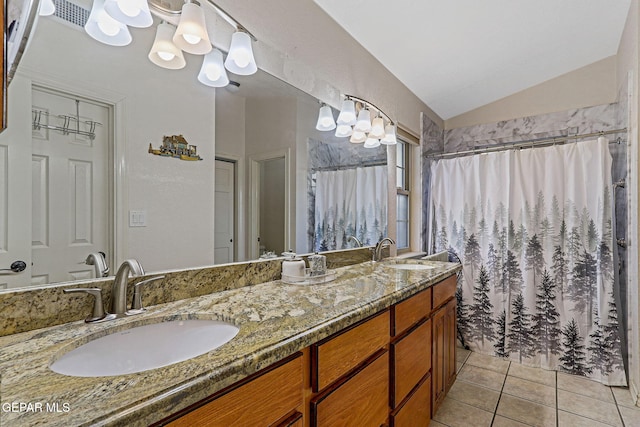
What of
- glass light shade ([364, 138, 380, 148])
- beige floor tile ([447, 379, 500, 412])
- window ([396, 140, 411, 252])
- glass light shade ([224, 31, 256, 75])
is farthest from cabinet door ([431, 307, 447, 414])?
glass light shade ([224, 31, 256, 75])

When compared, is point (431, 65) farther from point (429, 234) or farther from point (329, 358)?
point (329, 358)

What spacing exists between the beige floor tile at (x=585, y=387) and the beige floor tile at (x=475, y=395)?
1.85 feet

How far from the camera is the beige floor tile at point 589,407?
1896 millimetres

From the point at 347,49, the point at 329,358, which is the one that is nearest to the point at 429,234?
the point at 347,49

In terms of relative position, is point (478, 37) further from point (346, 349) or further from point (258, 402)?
point (258, 402)

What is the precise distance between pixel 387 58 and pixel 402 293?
1848 millimetres

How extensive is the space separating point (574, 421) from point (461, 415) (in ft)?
2.13

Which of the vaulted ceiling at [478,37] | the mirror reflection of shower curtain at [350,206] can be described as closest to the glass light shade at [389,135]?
the mirror reflection of shower curtain at [350,206]

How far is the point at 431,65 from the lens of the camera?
256 cm

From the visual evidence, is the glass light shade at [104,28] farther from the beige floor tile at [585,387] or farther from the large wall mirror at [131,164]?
the beige floor tile at [585,387]

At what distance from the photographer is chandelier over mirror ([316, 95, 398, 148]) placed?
78.3 inches

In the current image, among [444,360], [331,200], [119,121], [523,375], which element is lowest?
[523,375]

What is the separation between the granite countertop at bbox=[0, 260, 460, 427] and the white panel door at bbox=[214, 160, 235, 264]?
169 millimetres

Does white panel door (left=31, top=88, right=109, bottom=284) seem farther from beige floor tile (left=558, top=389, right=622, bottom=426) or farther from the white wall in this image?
beige floor tile (left=558, top=389, right=622, bottom=426)
